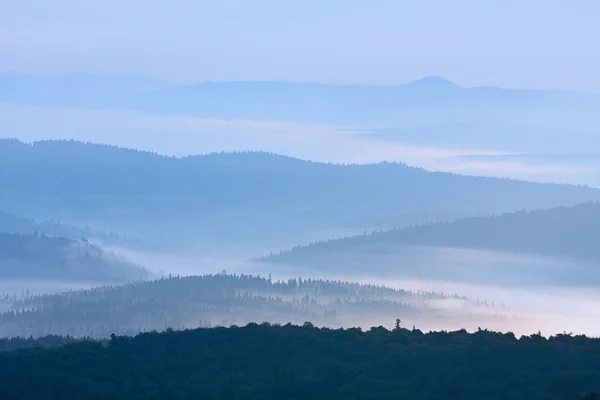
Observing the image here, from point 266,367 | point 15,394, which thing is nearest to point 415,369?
point 266,367

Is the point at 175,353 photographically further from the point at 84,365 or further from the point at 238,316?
the point at 238,316

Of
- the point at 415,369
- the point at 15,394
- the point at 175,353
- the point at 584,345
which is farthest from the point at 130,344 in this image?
the point at 584,345

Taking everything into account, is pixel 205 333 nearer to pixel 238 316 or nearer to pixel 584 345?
pixel 584 345

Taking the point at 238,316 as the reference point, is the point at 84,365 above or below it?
below

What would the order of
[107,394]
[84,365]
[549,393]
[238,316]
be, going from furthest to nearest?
[238,316], [84,365], [107,394], [549,393]

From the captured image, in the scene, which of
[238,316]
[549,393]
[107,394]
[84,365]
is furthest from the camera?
[238,316]

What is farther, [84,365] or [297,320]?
[297,320]
